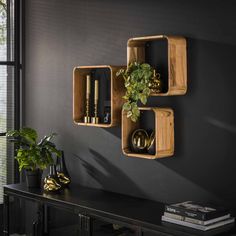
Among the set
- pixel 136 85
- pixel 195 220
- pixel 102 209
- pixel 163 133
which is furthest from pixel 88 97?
pixel 195 220

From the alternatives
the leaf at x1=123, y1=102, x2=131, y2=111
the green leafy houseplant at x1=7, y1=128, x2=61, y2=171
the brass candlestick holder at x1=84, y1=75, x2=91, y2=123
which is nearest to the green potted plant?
the green leafy houseplant at x1=7, y1=128, x2=61, y2=171

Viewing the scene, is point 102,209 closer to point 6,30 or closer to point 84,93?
point 84,93

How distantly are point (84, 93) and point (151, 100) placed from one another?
0.68 metres

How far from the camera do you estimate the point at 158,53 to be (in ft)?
11.8

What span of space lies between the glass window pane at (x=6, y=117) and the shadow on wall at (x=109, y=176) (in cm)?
90

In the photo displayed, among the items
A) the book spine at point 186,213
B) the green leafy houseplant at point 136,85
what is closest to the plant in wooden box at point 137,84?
the green leafy houseplant at point 136,85

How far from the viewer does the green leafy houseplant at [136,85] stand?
3.42m

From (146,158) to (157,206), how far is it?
1.07ft

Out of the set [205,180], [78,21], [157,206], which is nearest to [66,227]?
[157,206]

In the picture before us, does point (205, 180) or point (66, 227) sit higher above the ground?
point (205, 180)

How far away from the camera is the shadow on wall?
3865 mm

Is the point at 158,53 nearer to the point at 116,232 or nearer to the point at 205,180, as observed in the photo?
the point at 205,180

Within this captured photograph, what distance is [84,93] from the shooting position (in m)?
4.14

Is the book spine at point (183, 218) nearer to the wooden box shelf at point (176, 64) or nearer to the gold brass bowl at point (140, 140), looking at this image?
the gold brass bowl at point (140, 140)
